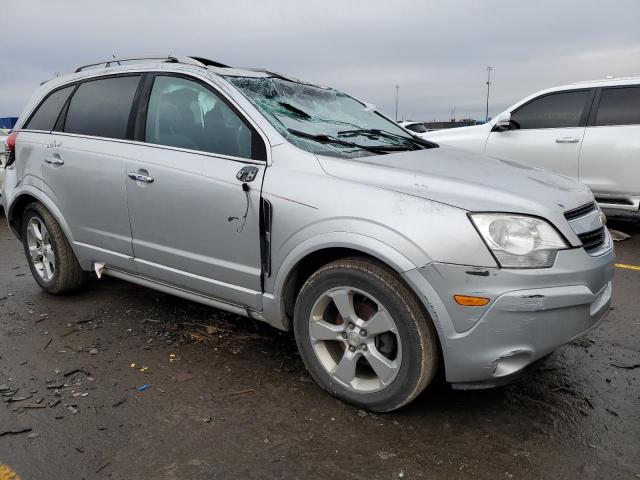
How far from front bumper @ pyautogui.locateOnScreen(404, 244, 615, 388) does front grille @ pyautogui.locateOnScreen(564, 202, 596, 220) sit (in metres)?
0.19

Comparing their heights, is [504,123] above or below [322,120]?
below

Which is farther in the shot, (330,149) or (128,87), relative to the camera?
(128,87)

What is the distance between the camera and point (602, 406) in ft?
8.85

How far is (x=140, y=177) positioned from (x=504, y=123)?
523 cm

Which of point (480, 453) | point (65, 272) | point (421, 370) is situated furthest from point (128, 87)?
point (480, 453)

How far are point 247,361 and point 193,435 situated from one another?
2.58 ft

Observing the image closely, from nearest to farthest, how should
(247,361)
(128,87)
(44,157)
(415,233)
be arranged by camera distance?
(415,233)
(247,361)
(128,87)
(44,157)

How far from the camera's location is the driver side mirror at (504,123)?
22.9 ft

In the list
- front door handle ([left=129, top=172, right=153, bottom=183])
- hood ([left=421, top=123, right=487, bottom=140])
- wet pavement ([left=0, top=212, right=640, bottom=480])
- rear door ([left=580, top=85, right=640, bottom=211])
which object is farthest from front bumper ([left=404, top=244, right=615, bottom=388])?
hood ([left=421, top=123, right=487, bottom=140])

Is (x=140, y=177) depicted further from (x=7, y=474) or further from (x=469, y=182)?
(x=469, y=182)

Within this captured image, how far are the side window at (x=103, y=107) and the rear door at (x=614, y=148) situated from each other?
5.34 m

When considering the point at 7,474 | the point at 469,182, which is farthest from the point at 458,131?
the point at 7,474

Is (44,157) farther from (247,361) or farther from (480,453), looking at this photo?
(480,453)

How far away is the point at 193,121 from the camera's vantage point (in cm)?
331
